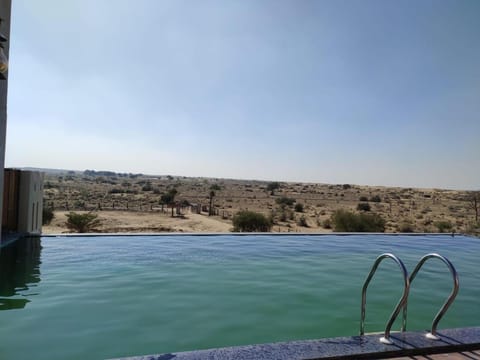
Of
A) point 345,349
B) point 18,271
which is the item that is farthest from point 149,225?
point 345,349

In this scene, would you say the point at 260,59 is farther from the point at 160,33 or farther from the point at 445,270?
the point at 445,270

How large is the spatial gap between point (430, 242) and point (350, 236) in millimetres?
2649

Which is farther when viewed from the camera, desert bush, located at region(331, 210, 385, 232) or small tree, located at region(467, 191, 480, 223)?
small tree, located at region(467, 191, 480, 223)

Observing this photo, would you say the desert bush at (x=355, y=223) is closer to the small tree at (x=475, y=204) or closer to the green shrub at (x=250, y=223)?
the green shrub at (x=250, y=223)

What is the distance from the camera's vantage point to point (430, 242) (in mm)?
11391

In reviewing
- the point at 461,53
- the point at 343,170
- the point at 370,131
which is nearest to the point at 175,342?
the point at 461,53

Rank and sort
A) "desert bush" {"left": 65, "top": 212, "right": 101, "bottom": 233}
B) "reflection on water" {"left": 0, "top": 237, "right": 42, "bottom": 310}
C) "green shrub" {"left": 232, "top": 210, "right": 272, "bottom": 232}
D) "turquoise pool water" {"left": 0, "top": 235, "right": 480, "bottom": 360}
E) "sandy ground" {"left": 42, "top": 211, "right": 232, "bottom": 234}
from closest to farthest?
"turquoise pool water" {"left": 0, "top": 235, "right": 480, "bottom": 360} → "reflection on water" {"left": 0, "top": 237, "right": 42, "bottom": 310} → "desert bush" {"left": 65, "top": 212, "right": 101, "bottom": 233} → "green shrub" {"left": 232, "top": 210, "right": 272, "bottom": 232} → "sandy ground" {"left": 42, "top": 211, "right": 232, "bottom": 234}

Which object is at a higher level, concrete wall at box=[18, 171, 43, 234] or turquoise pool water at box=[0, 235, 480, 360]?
concrete wall at box=[18, 171, 43, 234]

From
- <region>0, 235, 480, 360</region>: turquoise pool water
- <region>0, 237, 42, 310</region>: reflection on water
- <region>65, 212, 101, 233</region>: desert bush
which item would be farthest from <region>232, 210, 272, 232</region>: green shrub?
<region>0, 237, 42, 310</region>: reflection on water

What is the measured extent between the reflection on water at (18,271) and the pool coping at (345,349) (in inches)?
144

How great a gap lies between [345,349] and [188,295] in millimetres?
3300

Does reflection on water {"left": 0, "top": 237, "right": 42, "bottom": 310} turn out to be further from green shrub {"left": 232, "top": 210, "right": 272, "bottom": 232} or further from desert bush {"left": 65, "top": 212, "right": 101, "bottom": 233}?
green shrub {"left": 232, "top": 210, "right": 272, "bottom": 232}

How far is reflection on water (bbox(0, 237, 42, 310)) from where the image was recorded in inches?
191

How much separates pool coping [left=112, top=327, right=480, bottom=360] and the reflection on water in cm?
366
